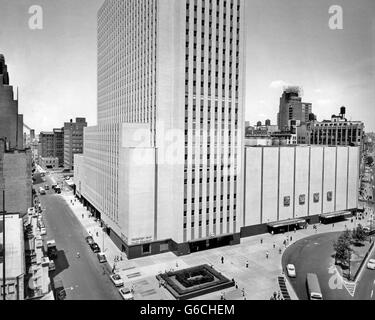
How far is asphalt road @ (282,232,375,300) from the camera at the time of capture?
1307 inches

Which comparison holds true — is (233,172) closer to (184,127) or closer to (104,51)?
(184,127)

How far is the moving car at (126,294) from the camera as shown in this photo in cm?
3120

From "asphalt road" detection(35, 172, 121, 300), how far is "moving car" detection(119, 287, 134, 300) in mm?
579

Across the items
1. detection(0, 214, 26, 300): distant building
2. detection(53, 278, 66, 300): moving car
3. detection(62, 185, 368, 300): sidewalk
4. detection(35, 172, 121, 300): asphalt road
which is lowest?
detection(62, 185, 368, 300): sidewalk

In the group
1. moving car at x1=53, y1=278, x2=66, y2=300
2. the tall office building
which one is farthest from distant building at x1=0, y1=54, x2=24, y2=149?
moving car at x1=53, y1=278, x2=66, y2=300

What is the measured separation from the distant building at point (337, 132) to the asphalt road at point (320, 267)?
2476 inches

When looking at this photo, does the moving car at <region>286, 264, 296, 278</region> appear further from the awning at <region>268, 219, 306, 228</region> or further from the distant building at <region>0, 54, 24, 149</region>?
the distant building at <region>0, 54, 24, 149</region>

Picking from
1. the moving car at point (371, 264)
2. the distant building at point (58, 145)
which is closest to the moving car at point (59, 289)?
the moving car at point (371, 264)

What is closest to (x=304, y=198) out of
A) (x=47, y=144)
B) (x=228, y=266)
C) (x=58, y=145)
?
(x=228, y=266)

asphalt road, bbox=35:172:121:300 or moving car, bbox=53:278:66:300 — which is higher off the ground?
moving car, bbox=53:278:66:300

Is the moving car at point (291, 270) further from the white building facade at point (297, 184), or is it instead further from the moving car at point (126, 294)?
the moving car at point (126, 294)

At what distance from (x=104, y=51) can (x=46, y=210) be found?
36.7 metres
